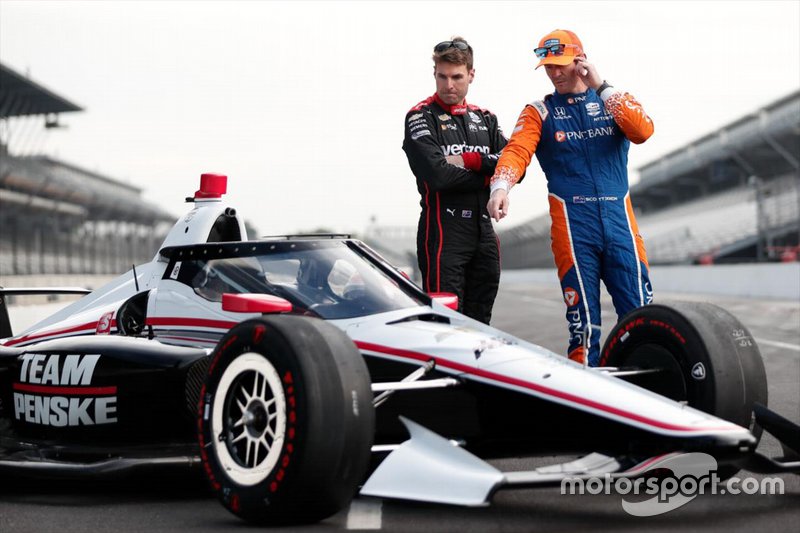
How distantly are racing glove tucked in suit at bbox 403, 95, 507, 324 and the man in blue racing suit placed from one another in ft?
1.31

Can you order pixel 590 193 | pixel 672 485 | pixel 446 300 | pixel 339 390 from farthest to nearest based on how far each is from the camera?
pixel 590 193, pixel 446 300, pixel 672 485, pixel 339 390

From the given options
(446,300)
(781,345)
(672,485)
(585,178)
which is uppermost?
(585,178)

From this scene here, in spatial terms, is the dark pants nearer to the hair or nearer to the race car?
the hair

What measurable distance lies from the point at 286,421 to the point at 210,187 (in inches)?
110

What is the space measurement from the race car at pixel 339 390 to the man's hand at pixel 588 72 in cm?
157

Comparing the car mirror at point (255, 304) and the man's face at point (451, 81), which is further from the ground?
the man's face at point (451, 81)

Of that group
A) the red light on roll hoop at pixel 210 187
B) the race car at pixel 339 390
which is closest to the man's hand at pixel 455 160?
the red light on roll hoop at pixel 210 187

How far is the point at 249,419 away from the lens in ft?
11.9

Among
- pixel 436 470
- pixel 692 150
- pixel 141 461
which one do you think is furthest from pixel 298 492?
pixel 692 150

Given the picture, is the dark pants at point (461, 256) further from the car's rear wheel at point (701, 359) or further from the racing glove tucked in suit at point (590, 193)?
the car's rear wheel at point (701, 359)

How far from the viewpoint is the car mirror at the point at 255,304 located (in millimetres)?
4020

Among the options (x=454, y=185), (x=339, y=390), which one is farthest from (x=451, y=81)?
(x=339, y=390)

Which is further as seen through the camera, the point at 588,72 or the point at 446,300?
the point at 588,72

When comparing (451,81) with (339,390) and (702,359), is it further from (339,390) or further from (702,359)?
(339,390)
